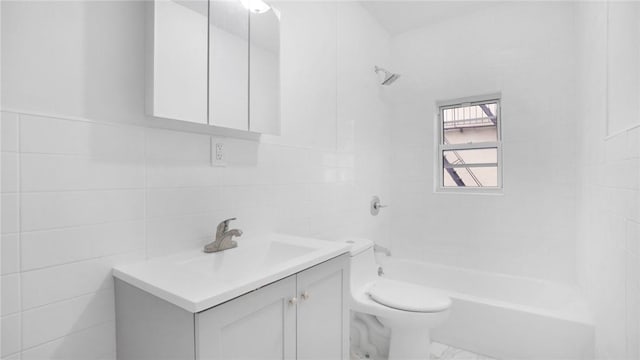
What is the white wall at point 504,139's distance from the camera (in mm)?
2322

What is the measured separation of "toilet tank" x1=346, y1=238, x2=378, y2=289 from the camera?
1917mm

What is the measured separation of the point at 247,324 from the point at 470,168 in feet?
8.36

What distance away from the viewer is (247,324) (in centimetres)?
90

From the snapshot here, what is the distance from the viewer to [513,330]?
1.91 metres

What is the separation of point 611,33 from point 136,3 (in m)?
1.89

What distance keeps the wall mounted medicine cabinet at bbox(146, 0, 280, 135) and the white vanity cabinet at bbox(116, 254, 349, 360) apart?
664 millimetres

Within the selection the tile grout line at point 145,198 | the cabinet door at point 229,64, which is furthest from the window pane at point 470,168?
the tile grout line at point 145,198

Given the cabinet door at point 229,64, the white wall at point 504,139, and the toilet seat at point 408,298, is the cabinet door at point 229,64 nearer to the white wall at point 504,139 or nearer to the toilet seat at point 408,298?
the toilet seat at point 408,298

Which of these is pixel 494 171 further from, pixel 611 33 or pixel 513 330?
pixel 611 33

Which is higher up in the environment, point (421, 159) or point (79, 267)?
point (421, 159)

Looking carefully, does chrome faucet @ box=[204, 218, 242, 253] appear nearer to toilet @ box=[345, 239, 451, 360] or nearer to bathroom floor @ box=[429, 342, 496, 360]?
toilet @ box=[345, 239, 451, 360]

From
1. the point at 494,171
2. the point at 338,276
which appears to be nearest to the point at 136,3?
the point at 338,276

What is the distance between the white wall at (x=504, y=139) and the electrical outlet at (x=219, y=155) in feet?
6.65

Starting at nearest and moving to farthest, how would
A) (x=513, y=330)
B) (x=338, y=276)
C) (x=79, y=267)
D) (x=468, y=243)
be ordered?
(x=79, y=267), (x=338, y=276), (x=513, y=330), (x=468, y=243)
